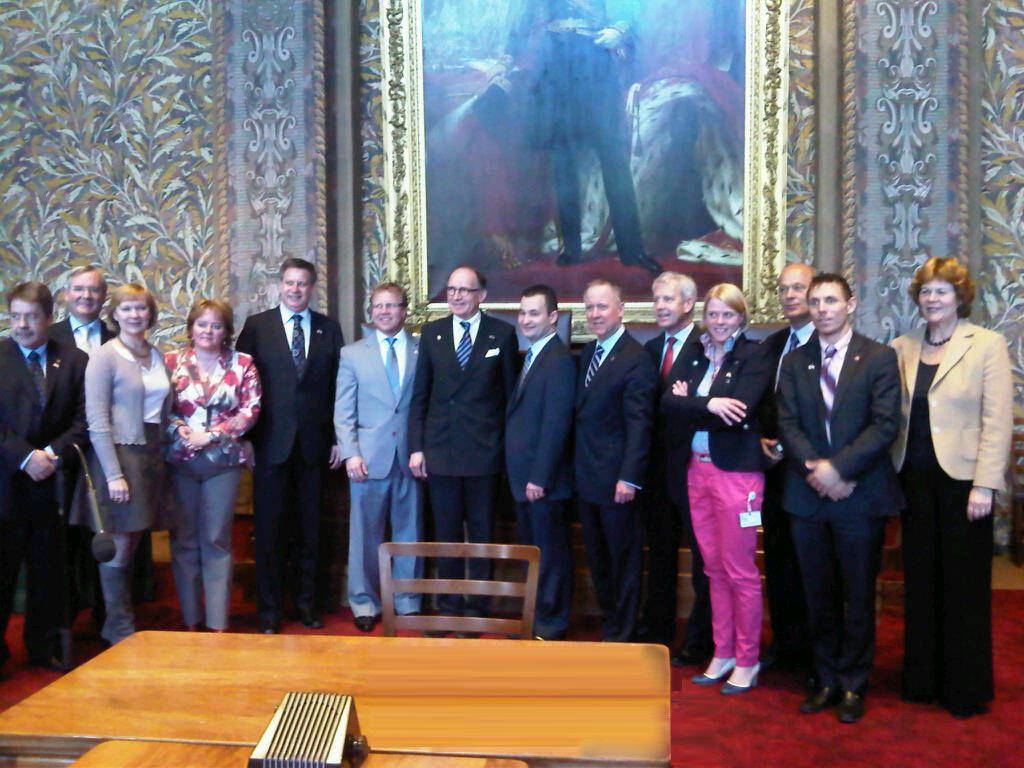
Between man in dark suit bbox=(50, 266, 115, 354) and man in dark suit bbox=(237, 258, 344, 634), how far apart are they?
2.07 feet

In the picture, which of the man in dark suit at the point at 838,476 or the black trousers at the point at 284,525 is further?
the black trousers at the point at 284,525

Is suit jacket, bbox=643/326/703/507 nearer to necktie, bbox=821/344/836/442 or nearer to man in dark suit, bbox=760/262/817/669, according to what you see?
man in dark suit, bbox=760/262/817/669

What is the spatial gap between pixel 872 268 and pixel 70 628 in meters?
4.37

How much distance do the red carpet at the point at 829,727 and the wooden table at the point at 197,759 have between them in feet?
5.84

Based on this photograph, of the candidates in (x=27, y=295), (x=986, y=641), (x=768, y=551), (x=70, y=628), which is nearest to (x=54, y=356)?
(x=27, y=295)

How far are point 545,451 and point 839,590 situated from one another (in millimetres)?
1266

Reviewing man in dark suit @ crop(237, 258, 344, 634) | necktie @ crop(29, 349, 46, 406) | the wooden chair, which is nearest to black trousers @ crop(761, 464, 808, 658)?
man in dark suit @ crop(237, 258, 344, 634)

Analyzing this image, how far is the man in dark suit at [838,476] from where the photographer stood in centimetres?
340

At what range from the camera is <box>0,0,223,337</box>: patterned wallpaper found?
20.2 ft

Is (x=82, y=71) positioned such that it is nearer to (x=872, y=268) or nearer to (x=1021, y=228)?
(x=872, y=268)

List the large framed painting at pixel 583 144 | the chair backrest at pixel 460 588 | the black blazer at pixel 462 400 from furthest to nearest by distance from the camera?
the large framed painting at pixel 583 144, the black blazer at pixel 462 400, the chair backrest at pixel 460 588

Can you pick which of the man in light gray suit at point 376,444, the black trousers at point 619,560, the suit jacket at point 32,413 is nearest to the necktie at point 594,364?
the black trousers at point 619,560

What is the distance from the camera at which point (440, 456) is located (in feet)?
14.4

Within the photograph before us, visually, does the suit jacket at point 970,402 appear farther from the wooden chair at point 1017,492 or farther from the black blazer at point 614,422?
the wooden chair at point 1017,492
